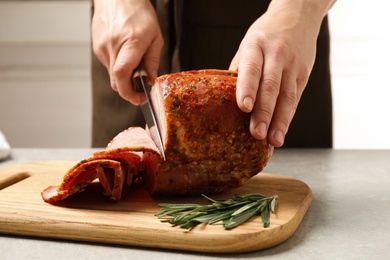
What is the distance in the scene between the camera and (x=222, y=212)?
1299mm

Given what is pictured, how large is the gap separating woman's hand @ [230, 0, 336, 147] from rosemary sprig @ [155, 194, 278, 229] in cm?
16

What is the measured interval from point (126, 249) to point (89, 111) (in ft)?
9.47

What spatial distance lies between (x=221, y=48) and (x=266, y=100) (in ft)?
3.11

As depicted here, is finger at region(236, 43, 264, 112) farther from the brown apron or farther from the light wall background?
the light wall background

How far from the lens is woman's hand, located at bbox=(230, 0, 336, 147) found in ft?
4.63

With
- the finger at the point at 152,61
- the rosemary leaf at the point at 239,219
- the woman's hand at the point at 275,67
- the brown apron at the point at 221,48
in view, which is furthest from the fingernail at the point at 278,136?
the brown apron at the point at 221,48

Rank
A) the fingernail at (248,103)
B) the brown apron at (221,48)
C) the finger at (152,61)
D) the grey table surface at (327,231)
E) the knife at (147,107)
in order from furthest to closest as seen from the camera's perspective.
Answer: the brown apron at (221,48) → the finger at (152,61) → the knife at (147,107) → the fingernail at (248,103) → the grey table surface at (327,231)

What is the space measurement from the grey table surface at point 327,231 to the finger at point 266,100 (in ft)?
0.76

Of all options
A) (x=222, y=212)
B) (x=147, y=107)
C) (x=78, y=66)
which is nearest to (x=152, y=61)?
(x=147, y=107)

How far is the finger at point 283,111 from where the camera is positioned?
146 cm

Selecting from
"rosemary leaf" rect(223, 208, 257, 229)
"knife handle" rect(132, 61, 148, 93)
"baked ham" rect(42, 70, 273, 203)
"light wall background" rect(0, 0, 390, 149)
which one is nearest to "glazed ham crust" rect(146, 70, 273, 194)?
"baked ham" rect(42, 70, 273, 203)

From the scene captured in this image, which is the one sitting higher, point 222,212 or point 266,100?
point 266,100

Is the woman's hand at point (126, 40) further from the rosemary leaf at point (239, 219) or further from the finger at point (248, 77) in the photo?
the rosemary leaf at point (239, 219)

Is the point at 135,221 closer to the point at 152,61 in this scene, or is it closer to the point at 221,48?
the point at 152,61
